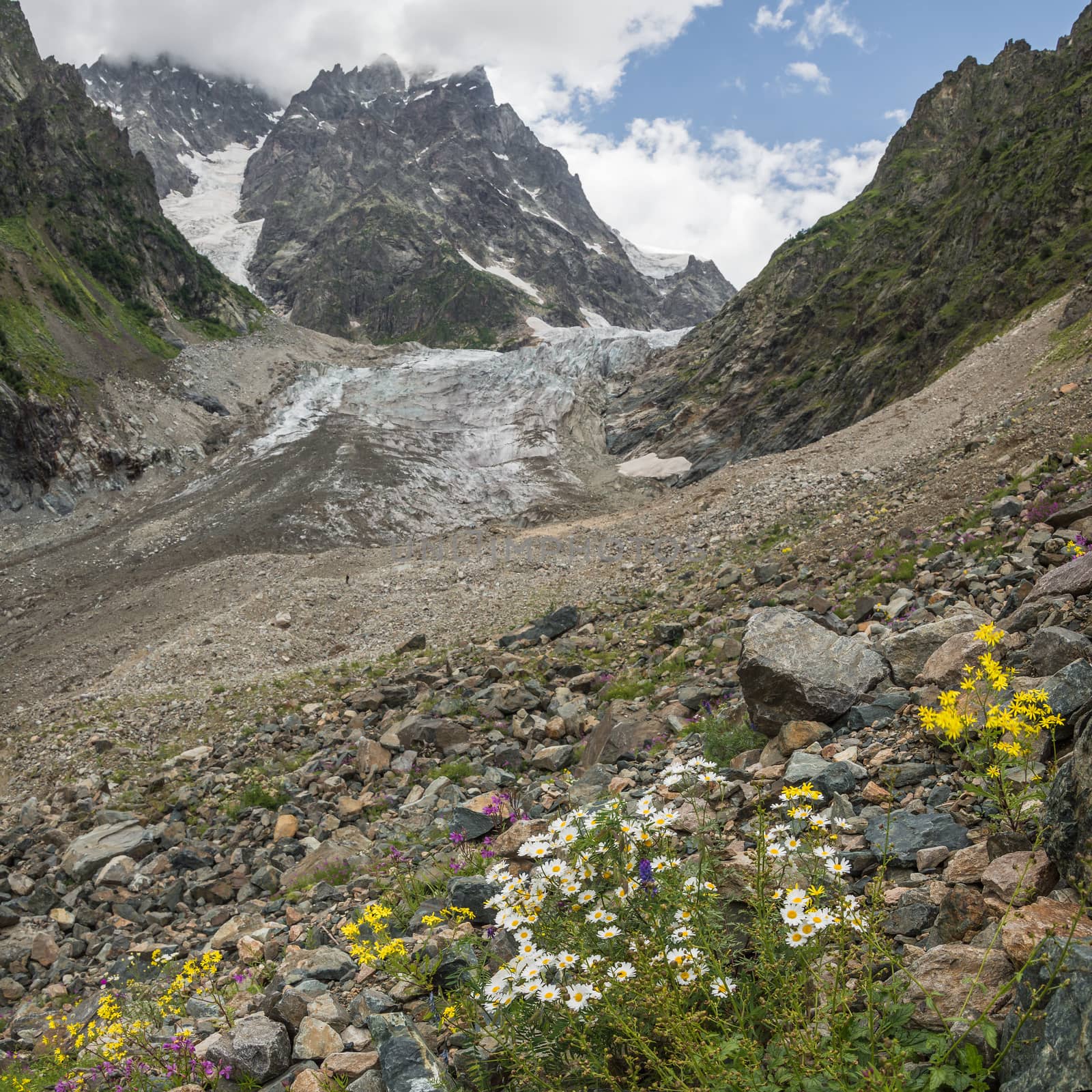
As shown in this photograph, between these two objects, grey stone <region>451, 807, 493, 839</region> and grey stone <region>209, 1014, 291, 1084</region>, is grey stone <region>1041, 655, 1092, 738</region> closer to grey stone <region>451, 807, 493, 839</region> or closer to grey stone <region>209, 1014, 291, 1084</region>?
grey stone <region>451, 807, 493, 839</region>

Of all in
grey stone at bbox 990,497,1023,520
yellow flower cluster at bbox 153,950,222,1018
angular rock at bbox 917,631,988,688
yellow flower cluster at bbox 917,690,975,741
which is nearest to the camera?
yellow flower cluster at bbox 917,690,975,741

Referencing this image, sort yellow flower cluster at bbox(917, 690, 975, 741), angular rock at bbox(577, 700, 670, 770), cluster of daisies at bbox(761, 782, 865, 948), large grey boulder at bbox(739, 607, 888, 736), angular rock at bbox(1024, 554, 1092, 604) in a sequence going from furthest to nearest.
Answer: angular rock at bbox(577, 700, 670, 770) → large grey boulder at bbox(739, 607, 888, 736) → angular rock at bbox(1024, 554, 1092, 604) → yellow flower cluster at bbox(917, 690, 975, 741) → cluster of daisies at bbox(761, 782, 865, 948)

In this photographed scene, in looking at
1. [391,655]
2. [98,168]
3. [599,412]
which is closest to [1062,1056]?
[391,655]

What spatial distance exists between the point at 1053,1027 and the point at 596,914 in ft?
4.85

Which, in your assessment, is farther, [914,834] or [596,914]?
[914,834]

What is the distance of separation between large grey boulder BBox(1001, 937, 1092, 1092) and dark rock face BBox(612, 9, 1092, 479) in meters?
36.0

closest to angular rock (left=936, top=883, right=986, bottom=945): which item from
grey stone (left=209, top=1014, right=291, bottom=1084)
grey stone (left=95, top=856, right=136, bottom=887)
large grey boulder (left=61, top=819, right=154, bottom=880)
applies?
grey stone (left=209, top=1014, right=291, bottom=1084)

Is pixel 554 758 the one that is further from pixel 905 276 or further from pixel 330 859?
pixel 905 276

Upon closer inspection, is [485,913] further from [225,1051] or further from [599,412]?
[599,412]

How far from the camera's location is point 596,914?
110 inches

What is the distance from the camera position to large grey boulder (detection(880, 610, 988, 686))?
229 inches

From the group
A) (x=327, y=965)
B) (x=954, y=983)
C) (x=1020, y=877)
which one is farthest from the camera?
(x=327, y=965)

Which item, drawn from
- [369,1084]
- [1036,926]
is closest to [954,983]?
[1036,926]

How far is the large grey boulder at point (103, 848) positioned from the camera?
9.34 metres
